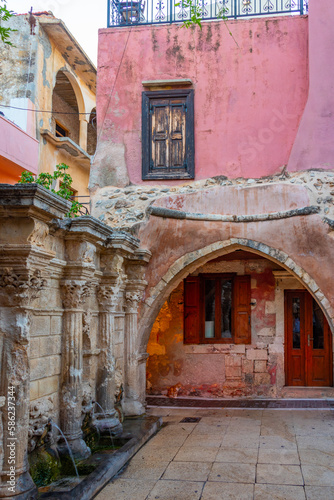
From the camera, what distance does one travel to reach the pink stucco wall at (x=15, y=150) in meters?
10.9

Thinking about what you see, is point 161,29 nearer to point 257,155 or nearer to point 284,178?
point 257,155

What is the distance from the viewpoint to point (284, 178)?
858 cm

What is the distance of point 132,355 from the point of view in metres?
8.00

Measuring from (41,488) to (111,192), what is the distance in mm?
5402

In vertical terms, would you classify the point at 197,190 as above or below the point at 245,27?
below

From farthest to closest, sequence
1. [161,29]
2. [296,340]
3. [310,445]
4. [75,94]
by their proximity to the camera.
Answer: [75,94] < [296,340] < [161,29] < [310,445]

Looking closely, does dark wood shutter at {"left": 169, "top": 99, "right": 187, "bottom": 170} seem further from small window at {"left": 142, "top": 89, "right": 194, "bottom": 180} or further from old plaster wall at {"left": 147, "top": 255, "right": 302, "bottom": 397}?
old plaster wall at {"left": 147, "top": 255, "right": 302, "bottom": 397}

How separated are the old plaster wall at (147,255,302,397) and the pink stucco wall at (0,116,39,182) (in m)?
4.53

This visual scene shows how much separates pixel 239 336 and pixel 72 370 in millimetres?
5374

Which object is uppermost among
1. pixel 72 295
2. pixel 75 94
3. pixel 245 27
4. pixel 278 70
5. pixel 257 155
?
pixel 75 94

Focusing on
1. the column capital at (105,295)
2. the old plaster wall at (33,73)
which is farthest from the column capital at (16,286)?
the old plaster wall at (33,73)

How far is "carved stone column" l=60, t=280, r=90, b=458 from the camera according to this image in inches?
220

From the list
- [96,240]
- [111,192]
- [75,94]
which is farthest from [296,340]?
[75,94]

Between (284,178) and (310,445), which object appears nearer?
(310,445)
